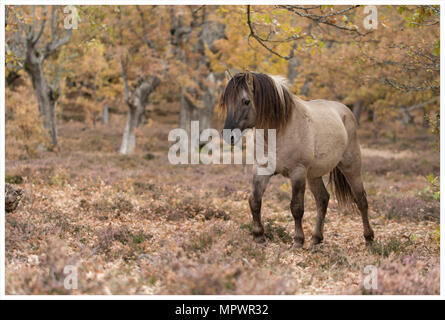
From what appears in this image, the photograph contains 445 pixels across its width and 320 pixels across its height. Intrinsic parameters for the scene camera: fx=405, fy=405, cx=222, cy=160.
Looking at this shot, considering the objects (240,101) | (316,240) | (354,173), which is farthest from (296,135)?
(316,240)

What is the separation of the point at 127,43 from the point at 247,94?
16414mm

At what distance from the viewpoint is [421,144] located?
2623 centimetres

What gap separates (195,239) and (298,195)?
5.28ft

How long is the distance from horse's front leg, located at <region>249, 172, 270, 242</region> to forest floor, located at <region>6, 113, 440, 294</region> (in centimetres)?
19

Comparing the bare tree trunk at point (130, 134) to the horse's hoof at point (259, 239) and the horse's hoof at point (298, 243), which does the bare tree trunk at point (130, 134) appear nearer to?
the horse's hoof at point (259, 239)

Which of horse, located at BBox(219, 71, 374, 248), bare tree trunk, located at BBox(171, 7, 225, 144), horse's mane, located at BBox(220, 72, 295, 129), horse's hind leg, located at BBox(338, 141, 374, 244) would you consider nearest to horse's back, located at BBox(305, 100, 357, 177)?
horse, located at BBox(219, 71, 374, 248)

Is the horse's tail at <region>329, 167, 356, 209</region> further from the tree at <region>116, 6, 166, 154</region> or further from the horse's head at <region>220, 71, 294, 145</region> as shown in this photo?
the tree at <region>116, 6, 166, 154</region>

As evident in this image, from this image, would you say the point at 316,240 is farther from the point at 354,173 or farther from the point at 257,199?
the point at 257,199

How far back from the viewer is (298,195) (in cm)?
587

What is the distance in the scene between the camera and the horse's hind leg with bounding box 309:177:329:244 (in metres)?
6.67

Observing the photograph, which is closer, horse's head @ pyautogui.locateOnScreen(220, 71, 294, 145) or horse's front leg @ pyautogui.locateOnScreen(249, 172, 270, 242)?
horse's head @ pyautogui.locateOnScreen(220, 71, 294, 145)
